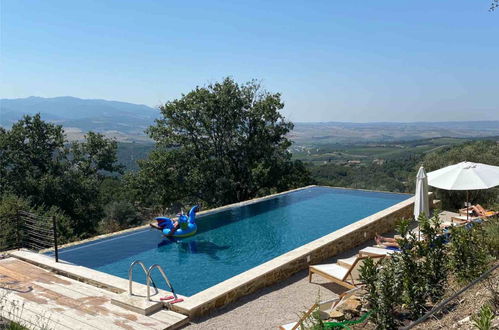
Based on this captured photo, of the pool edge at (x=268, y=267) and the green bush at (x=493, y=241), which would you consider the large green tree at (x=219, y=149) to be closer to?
the pool edge at (x=268, y=267)

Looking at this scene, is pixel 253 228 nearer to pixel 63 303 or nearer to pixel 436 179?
pixel 436 179

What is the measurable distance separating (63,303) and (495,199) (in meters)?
13.8

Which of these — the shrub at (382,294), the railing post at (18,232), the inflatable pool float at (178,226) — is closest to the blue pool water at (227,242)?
the inflatable pool float at (178,226)

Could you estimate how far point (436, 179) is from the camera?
10031 mm

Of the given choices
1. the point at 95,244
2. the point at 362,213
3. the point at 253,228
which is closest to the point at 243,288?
the point at 95,244

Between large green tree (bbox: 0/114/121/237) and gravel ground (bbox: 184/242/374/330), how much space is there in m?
14.4

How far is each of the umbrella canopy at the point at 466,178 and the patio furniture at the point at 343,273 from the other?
3.50 m

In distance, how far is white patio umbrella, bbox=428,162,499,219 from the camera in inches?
365

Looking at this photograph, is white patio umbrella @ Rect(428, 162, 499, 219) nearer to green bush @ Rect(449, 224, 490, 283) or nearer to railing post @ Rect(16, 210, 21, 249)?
green bush @ Rect(449, 224, 490, 283)

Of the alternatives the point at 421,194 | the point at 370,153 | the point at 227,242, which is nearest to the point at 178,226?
the point at 227,242

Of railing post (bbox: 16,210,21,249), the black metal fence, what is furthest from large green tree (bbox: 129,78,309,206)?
railing post (bbox: 16,210,21,249)

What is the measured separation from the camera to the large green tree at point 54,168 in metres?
18.9

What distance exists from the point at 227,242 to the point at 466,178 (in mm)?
6392

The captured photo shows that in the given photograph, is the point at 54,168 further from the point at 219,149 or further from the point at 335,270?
the point at 335,270
